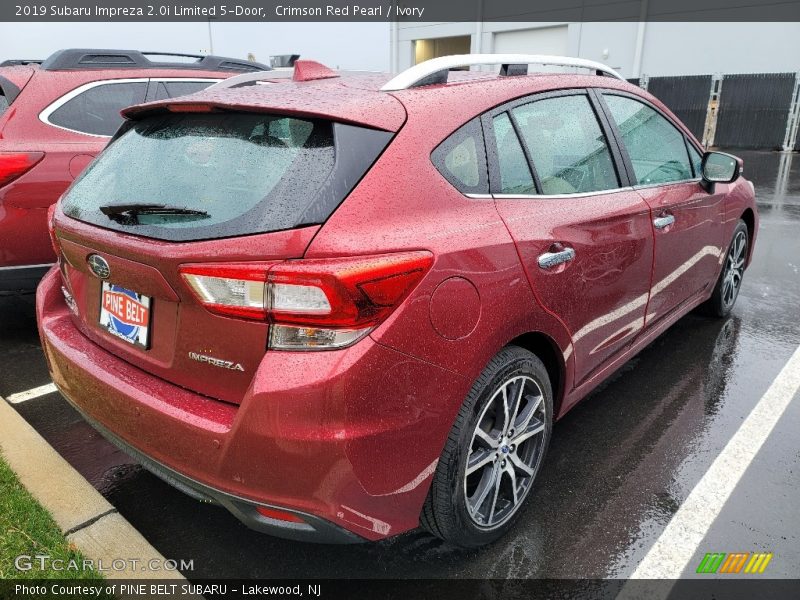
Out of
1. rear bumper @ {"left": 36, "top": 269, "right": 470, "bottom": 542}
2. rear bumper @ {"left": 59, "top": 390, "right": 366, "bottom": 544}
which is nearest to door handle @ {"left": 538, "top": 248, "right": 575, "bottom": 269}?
rear bumper @ {"left": 36, "top": 269, "right": 470, "bottom": 542}

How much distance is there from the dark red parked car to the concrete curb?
1.31 m

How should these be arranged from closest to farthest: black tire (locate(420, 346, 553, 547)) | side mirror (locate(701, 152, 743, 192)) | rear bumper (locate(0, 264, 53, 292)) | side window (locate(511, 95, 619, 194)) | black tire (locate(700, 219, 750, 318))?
1. black tire (locate(420, 346, 553, 547))
2. side window (locate(511, 95, 619, 194))
3. side mirror (locate(701, 152, 743, 192))
4. rear bumper (locate(0, 264, 53, 292))
5. black tire (locate(700, 219, 750, 318))

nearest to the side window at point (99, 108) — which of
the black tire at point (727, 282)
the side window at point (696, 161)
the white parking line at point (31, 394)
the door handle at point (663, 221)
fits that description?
the white parking line at point (31, 394)

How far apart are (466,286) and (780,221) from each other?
7769 millimetres

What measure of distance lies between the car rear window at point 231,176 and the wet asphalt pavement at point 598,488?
4.11 ft

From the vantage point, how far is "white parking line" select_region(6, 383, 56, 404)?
3404 millimetres

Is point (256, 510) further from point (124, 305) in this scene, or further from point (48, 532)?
point (48, 532)

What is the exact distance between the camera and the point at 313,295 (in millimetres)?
1642

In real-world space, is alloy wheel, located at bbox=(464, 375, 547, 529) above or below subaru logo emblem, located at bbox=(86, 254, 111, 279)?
below

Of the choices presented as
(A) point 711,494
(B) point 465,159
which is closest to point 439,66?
(B) point 465,159

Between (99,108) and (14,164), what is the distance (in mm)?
838

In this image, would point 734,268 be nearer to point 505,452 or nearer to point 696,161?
point 696,161

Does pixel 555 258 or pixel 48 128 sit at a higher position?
pixel 48 128

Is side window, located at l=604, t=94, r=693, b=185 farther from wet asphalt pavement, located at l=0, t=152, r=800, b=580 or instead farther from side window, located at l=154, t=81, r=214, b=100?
side window, located at l=154, t=81, r=214, b=100
